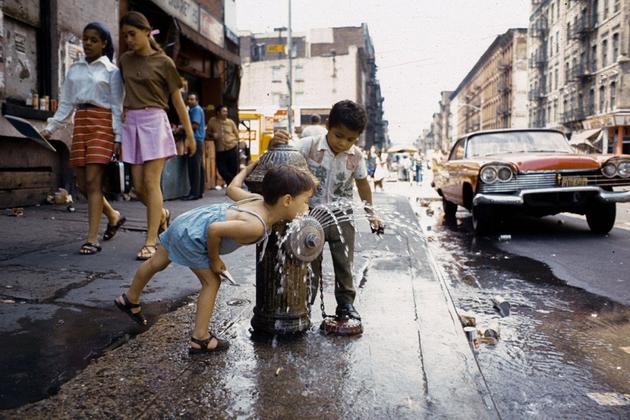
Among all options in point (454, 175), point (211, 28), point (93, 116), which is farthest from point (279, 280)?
point (211, 28)

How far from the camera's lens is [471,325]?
3627mm

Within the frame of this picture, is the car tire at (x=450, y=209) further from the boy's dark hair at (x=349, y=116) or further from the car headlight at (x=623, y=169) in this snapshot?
the boy's dark hair at (x=349, y=116)

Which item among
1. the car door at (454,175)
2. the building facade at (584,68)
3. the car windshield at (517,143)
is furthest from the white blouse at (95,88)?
the building facade at (584,68)

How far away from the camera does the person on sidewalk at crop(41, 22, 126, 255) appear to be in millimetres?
4695

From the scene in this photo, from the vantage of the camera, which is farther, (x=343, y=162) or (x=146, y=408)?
(x=343, y=162)

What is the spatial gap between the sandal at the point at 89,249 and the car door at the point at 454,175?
5.79 metres

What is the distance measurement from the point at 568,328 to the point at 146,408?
270cm

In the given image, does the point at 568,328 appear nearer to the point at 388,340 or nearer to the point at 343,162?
the point at 388,340

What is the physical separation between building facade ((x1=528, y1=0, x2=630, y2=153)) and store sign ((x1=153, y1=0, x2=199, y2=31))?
34377 millimetres

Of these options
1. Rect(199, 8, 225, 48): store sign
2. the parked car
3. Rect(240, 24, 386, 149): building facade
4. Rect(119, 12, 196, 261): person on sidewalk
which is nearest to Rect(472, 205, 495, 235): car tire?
the parked car

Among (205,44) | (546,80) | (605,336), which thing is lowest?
(605,336)

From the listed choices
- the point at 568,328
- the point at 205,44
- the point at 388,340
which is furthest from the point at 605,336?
the point at 205,44

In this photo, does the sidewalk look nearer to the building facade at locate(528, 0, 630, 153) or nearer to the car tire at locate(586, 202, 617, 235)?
the car tire at locate(586, 202, 617, 235)

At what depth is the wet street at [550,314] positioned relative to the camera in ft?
8.39
